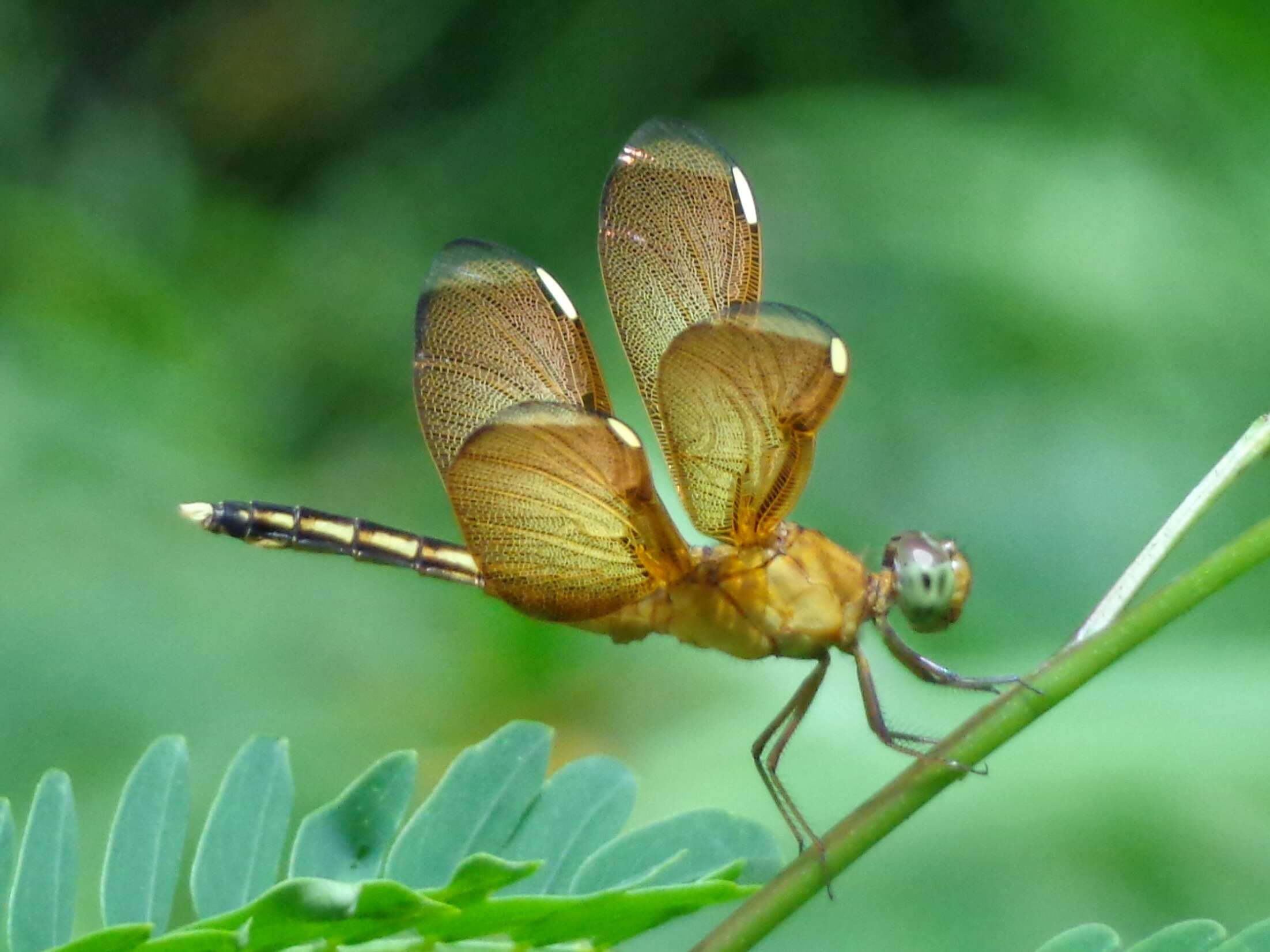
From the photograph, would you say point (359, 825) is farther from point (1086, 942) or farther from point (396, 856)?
point (1086, 942)

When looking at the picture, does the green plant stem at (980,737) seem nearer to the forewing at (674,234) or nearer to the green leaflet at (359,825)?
the green leaflet at (359,825)

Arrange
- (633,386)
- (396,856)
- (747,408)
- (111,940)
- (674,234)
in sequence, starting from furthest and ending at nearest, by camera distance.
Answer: (633,386) → (674,234) → (747,408) → (396,856) → (111,940)

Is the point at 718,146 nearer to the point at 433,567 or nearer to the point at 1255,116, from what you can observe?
the point at 433,567

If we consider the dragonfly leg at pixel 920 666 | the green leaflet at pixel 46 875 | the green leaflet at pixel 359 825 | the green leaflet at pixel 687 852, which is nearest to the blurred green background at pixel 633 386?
the dragonfly leg at pixel 920 666

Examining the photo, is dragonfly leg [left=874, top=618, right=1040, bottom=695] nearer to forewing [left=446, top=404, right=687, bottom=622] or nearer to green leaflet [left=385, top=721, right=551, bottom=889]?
forewing [left=446, top=404, right=687, bottom=622]

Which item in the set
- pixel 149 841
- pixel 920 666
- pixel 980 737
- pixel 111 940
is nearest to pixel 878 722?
pixel 920 666

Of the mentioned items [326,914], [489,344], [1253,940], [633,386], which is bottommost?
[1253,940]

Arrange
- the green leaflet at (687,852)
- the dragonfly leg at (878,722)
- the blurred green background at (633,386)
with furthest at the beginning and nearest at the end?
the blurred green background at (633,386), the dragonfly leg at (878,722), the green leaflet at (687,852)

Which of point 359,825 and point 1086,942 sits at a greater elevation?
point 359,825
